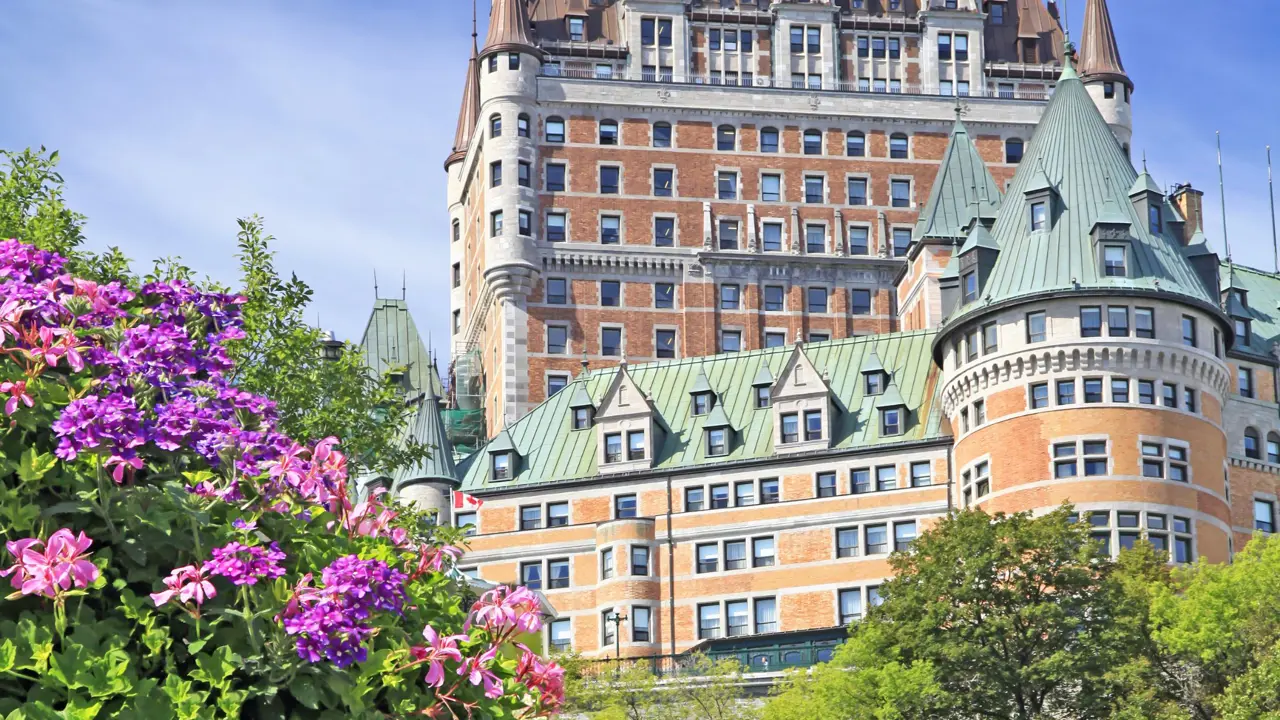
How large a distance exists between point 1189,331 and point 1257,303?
17.3m

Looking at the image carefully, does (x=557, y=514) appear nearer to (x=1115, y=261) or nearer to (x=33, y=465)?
(x=1115, y=261)

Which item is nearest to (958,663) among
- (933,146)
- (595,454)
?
(595,454)

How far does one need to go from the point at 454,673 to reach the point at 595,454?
78.1m

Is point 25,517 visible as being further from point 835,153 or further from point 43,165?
point 835,153

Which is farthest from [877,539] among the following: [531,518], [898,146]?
[898,146]

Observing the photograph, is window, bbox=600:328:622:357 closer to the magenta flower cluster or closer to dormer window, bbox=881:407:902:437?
dormer window, bbox=881:407:902:437

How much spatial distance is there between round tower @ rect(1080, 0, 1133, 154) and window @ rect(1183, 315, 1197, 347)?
1461 inches

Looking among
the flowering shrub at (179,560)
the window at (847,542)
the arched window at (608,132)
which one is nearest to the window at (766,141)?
the arched window at (608,132)

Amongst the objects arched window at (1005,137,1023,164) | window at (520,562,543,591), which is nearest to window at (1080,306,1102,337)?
window at (520,562,543,591)

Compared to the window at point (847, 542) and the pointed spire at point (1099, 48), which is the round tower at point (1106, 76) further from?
the window at point (847, 542)

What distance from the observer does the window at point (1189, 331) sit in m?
85.9

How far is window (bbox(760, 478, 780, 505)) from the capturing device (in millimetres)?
91625

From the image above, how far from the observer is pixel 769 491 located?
91875 millimetres

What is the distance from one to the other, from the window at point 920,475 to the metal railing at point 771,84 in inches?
1433
